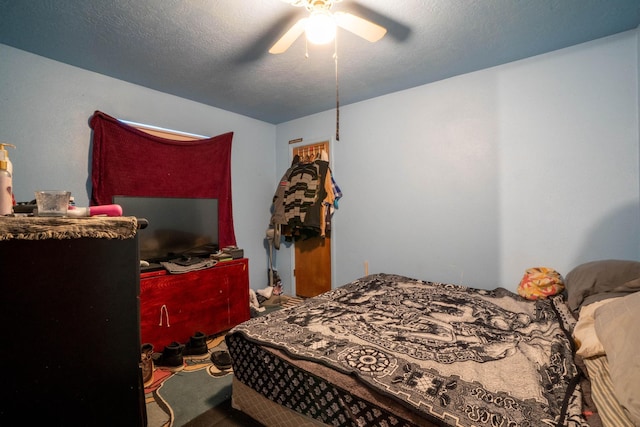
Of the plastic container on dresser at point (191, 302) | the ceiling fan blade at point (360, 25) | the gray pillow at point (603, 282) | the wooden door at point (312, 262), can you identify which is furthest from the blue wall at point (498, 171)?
the ceiling fan blade at point (360, 25)

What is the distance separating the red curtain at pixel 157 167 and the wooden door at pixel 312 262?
96cm

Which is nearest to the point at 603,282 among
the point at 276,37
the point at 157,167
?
the point at 276,37

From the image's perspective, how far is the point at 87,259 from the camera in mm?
757

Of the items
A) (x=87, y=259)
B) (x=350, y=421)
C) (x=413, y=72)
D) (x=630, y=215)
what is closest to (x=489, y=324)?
(x=350, y=421)

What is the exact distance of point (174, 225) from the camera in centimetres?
280

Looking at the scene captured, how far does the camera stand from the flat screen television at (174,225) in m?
2.57

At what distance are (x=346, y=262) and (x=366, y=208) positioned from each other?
735mm

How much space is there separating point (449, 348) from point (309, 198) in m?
2.37

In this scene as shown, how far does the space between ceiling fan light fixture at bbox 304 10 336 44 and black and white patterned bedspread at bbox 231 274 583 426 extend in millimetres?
1677

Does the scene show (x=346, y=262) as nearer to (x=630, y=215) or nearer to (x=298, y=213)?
(x=298, y=213)

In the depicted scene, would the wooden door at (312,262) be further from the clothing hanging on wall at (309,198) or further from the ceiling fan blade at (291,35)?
the ceiling fan blade at (291,35)

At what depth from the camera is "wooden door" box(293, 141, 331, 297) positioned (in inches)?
145

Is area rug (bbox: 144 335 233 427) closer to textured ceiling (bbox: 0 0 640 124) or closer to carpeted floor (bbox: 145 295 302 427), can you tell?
carpeted floor (bbox: 145 295 302 427)

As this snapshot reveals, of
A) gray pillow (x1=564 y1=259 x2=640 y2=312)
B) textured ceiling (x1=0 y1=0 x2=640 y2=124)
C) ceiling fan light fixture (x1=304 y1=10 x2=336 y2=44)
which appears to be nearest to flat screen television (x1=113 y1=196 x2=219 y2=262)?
textured ceiling (x1=0 y1=0 x2=640 y2=124)
